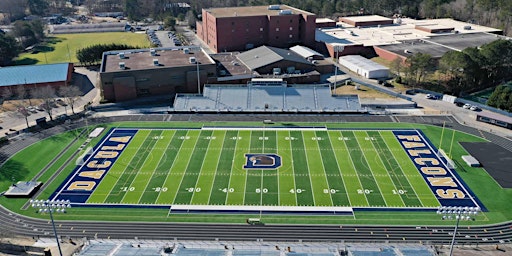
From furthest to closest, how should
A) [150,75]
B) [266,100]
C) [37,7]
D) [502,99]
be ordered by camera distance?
[37,7], [150,75], [266,100], [502,99]

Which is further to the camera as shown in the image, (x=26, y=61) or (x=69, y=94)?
(x=26, y=61)

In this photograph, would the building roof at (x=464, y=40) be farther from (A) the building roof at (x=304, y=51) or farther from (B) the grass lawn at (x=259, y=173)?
(B) the grass lawn at (x=259, y=173)

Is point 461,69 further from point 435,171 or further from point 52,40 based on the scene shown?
point 52,40

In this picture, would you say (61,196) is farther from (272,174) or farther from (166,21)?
(166,21)

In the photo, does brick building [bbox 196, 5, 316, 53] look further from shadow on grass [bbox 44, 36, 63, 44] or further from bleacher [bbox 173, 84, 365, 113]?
shadow on grass [bbox 44, 36, 63, 44]

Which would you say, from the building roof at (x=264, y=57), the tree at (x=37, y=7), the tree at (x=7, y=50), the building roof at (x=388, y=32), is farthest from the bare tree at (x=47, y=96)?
the tree at (x=37, y=7)

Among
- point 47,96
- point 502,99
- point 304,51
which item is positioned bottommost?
point 47,96

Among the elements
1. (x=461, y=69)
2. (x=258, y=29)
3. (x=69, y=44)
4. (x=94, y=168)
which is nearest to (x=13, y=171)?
(x=94, y=168)
